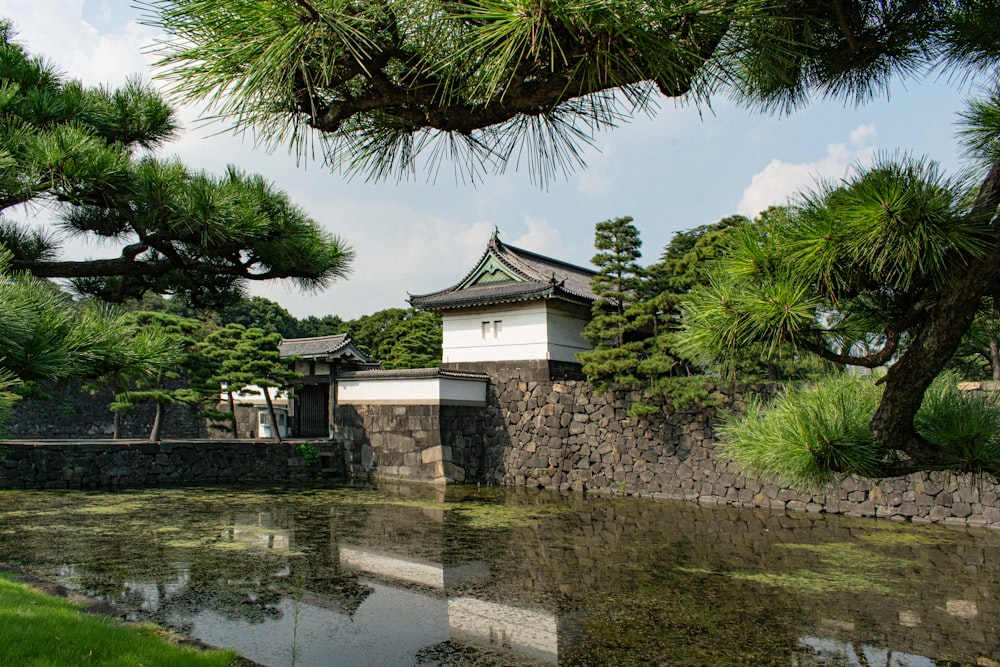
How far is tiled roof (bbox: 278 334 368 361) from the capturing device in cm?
1458

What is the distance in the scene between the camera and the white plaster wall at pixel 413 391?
1140 centimetres

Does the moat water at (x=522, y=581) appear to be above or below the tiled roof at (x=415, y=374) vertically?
below

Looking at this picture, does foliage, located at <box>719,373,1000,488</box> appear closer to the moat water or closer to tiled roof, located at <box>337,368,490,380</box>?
the moat water

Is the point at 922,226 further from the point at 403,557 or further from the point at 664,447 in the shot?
the point at 664,447

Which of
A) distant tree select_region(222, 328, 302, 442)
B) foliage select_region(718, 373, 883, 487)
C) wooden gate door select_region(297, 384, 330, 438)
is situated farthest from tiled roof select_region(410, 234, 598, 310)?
foliage select_region(718, 373, 883, 487)

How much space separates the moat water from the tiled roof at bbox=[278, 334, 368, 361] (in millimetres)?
6505

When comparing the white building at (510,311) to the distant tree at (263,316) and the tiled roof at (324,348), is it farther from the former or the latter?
the distant tree at (263,316)

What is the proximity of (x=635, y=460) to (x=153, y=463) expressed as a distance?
7.96 meters

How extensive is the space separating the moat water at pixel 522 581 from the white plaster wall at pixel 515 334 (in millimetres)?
4277

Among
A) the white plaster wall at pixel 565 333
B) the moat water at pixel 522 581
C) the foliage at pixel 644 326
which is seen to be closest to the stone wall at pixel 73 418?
the moat water at pixel 522 581

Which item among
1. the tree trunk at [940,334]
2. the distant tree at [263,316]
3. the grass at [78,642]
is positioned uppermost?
the distant tree at [263,316]

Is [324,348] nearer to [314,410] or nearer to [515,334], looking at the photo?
[314,410]

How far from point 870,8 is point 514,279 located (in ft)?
34.9

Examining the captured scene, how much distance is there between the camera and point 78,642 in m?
2.58
